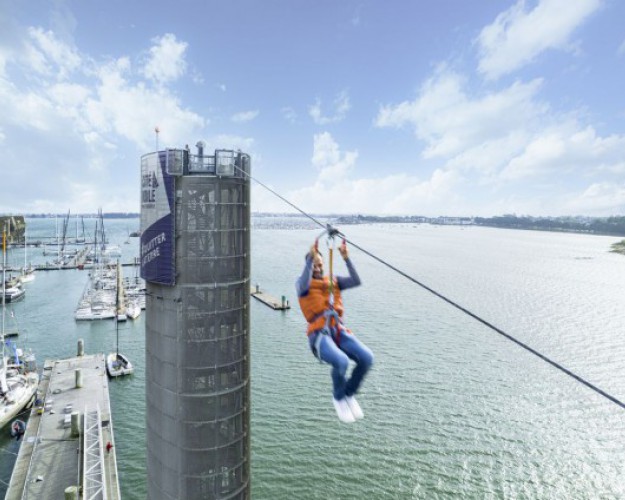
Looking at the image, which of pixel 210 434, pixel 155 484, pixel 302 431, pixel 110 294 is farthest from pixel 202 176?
pixel 110 294

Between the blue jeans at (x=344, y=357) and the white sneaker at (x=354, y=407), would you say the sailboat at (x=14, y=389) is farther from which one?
the white sneaker at (x=354, y=407)

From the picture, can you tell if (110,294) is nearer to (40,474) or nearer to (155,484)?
(40,474)

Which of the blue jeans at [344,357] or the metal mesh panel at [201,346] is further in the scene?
the metal mesh panel at [201,346]

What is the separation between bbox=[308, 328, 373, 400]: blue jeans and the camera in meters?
9.29

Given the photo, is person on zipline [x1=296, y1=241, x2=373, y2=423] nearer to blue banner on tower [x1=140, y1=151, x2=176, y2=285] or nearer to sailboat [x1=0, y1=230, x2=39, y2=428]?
blue banner on tower [x1=140, y1=151, x2=176, y2=285]

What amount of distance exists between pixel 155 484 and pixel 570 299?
81163mm

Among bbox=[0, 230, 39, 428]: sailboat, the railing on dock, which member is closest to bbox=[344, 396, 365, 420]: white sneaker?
the railing on dock

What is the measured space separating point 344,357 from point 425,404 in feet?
95.5

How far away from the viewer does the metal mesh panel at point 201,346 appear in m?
11.9

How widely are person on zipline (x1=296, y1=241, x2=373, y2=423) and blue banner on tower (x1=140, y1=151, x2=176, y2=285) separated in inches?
165

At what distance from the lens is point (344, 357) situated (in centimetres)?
918

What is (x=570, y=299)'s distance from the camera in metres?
76.6

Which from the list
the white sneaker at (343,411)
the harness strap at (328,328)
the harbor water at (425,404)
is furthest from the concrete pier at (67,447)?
the harness strap at (328,328)

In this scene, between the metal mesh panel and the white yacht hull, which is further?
the white yacht hull
